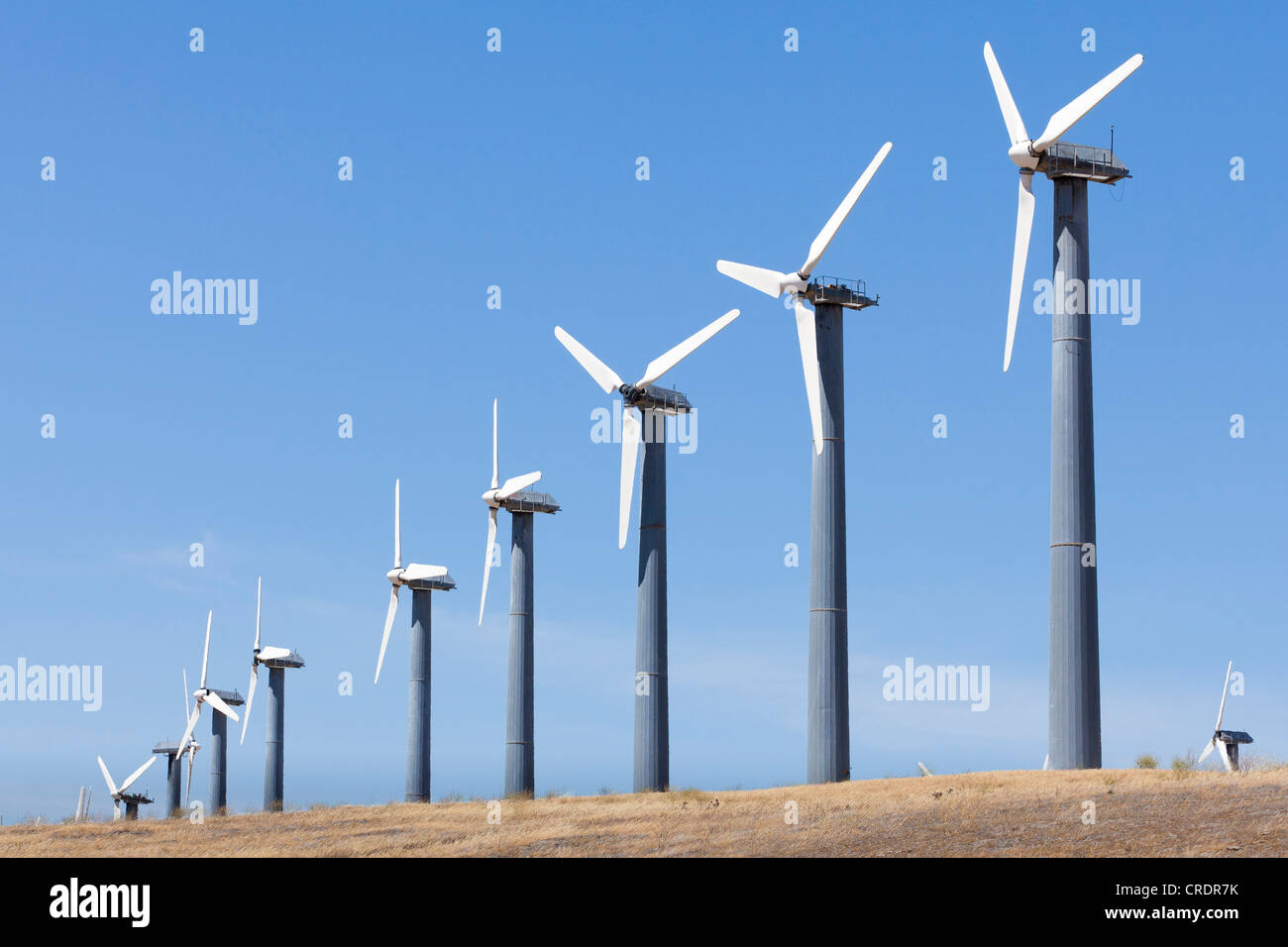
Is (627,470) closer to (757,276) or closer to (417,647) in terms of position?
(757,276)

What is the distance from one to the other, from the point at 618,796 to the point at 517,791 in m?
20.9

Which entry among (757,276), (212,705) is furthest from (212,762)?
(757,276)

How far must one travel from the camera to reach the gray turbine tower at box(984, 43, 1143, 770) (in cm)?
4616

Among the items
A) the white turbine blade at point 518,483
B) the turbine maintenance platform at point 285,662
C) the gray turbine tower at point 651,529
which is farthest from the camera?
the turbine maintenance platform at point 285,662

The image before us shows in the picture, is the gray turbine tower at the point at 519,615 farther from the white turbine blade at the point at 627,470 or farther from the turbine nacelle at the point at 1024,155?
the turbine nacelle at the point at 1024,155

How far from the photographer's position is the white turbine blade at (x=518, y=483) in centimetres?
8300

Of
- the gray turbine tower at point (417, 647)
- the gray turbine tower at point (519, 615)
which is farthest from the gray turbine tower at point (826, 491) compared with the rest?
the gray turbine tower at point (417, 647)

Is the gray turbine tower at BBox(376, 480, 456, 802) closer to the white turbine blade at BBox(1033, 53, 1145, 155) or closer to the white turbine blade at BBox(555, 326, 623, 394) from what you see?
the white turbine blade at BBox(555, 326, 623, 394)

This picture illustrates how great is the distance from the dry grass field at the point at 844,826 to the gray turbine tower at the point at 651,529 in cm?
1102

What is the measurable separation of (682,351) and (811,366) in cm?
1018

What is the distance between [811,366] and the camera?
58531 mm

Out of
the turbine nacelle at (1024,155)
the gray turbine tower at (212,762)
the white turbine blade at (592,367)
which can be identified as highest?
the turbine nacelle at (1024,155)

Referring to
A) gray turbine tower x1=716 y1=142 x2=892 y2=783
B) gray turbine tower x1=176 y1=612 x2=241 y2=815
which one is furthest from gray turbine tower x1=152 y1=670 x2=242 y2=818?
gray turbine tower x1=716 y1=142 x2=892 y2=783

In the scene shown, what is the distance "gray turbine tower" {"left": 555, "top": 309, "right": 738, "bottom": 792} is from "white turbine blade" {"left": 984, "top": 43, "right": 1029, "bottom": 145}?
16536 millimetres
